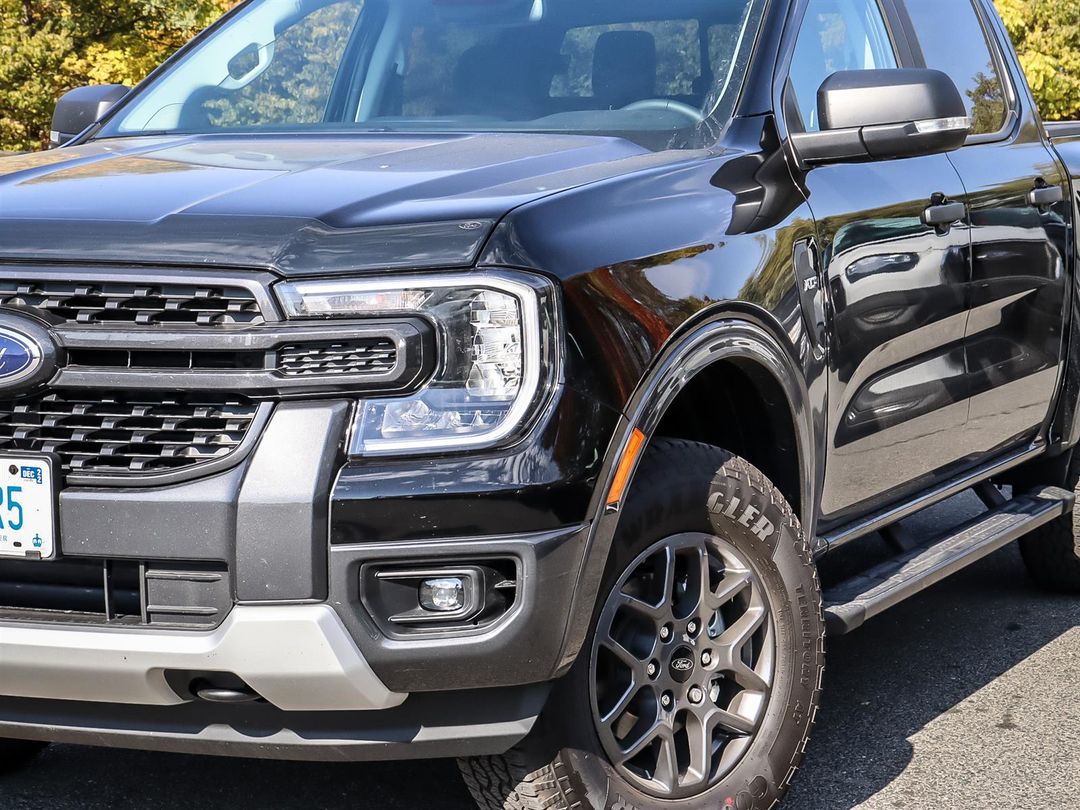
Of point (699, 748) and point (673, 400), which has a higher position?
point (673, 400)

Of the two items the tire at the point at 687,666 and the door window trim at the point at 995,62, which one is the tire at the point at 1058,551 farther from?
the tire at the point at 687,666

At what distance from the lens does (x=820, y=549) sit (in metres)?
3.52

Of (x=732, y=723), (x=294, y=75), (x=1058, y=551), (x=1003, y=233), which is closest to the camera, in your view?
(x=732, y=723)

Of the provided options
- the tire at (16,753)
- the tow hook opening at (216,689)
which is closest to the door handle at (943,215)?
the tow hook opening at (216,689)

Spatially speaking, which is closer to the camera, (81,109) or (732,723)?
(732,723)

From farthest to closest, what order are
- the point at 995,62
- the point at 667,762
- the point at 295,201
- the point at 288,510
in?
the point at 995,62 → the point at 667,762 → the point at 295,201 → the point at 288,510

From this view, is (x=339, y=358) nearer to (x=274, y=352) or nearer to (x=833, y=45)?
(x=274, y=352)

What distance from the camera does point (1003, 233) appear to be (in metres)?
4.19

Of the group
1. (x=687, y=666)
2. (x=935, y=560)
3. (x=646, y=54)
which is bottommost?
(x=935, y=560)

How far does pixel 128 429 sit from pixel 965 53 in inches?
123

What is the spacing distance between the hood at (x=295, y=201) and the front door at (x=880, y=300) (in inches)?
22.4

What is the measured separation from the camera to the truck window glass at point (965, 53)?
4.39 meters

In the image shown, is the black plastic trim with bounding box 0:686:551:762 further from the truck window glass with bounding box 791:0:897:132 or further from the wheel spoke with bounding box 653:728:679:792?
the truck window glass with bounding box 791:0:897:132

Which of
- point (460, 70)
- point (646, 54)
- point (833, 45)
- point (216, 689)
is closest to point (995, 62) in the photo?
point (833, 45)
